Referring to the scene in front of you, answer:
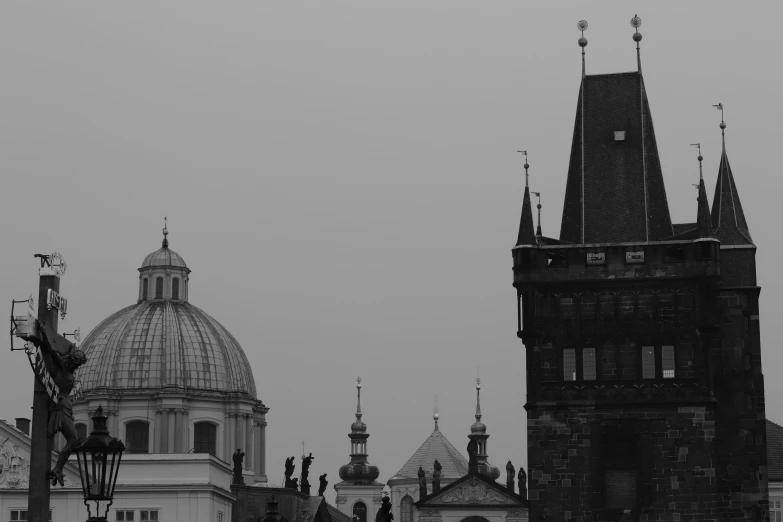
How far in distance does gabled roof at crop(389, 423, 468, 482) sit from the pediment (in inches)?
815

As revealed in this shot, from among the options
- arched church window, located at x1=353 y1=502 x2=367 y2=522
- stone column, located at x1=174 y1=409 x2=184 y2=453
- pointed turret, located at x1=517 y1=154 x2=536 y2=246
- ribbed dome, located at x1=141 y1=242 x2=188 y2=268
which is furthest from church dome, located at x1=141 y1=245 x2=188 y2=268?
arched church window, located at x1=353 y1=502 x2=367 y2=522

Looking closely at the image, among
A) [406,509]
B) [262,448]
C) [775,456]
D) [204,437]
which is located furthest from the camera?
[406,509]

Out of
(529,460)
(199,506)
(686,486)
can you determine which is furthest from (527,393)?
(199,506)

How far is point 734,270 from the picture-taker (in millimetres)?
68312

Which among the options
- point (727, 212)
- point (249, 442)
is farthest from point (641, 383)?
point (249, 442)

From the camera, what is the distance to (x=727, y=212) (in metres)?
70.7

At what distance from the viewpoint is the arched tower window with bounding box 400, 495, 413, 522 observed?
480ft

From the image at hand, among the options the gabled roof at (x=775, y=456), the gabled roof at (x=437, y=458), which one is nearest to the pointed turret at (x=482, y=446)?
the gabled roof at (x=437, y=458)

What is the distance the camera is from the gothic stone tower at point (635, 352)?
63.7 metres

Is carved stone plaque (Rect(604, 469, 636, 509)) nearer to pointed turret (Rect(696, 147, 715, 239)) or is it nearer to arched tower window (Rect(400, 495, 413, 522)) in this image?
pointed turret (Rect(696, 147, 715, 239))

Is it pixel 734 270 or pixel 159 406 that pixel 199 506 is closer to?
pixel 159 406

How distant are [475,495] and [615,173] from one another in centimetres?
6244

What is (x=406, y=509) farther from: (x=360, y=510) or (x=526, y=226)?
(x=526, y=226)

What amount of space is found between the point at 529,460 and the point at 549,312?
6.14 metres
